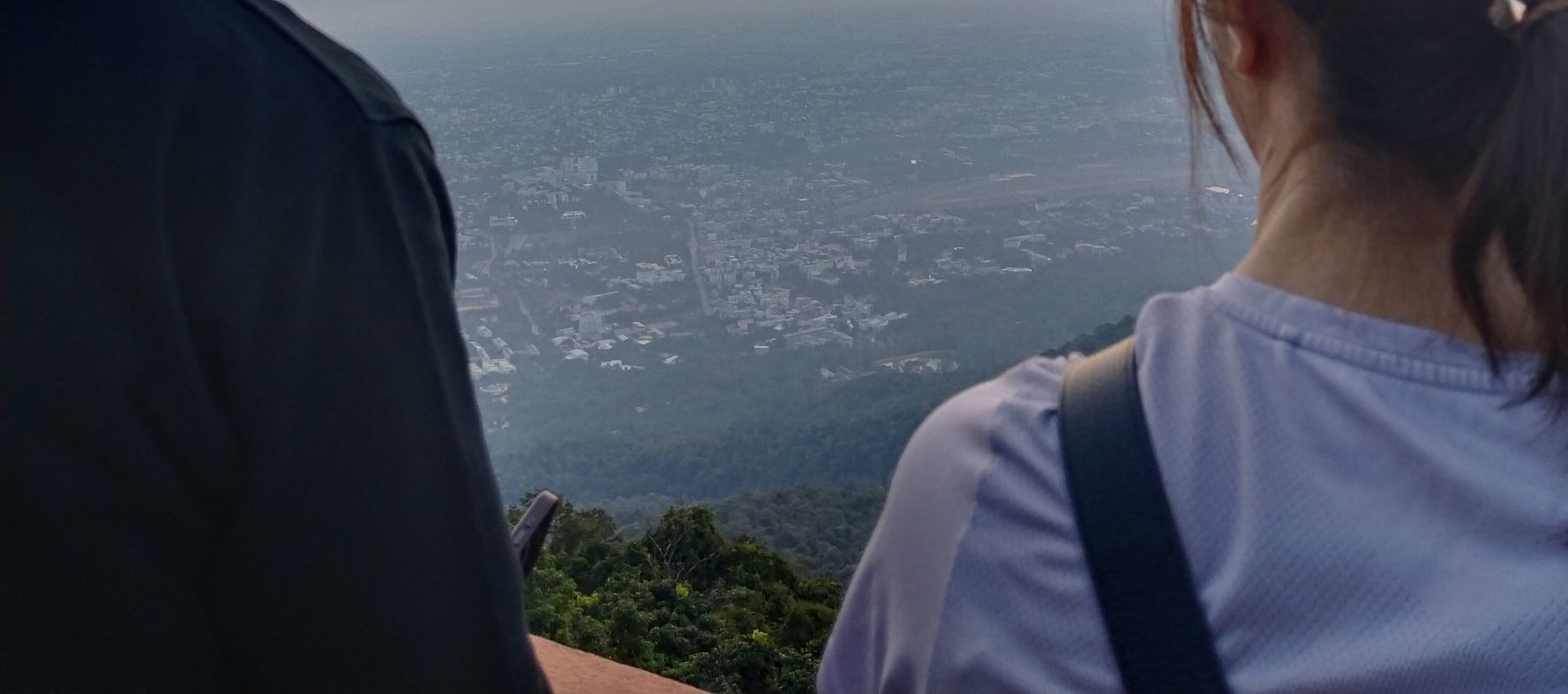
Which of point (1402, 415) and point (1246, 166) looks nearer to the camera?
point (1402, 415)

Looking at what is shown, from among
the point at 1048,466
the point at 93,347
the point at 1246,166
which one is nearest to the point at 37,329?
the point at 93,347

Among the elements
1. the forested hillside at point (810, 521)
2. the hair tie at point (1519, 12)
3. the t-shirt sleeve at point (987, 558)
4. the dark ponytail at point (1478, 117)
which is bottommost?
the forested hillside at point (810, 521)

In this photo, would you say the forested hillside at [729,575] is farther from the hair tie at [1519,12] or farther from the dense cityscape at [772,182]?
the hair tie at [1519,12]

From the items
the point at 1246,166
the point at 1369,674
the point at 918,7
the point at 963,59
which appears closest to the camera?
the point at 1369,674

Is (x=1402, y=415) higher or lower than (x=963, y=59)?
higher

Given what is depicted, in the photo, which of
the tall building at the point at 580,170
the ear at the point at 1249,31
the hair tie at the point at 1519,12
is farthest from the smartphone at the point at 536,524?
the tall building at the point at 580,170

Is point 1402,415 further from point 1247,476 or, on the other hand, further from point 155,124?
point 155,124

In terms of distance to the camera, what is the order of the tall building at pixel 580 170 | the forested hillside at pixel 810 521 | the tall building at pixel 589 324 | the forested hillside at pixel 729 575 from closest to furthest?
the forested hillside at pixel 810 521
the forested hillside at pixel 729 575
the tall building at pixel 580 170
the tall building at pixel 589 324
